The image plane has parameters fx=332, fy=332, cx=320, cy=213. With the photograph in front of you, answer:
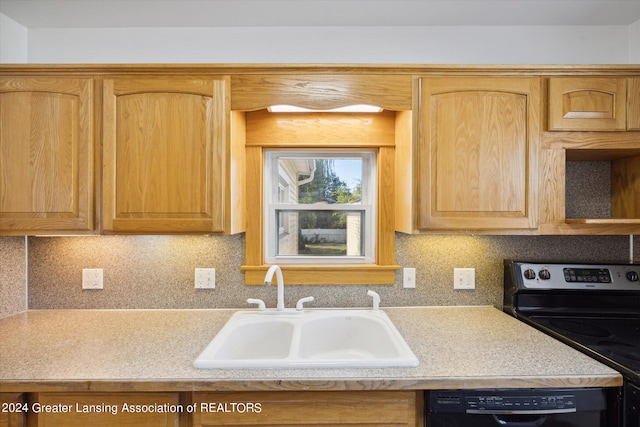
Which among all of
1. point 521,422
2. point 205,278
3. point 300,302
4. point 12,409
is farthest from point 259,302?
point 521,422

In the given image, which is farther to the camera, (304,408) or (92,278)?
(92,278)

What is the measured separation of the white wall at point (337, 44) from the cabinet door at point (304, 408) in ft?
5.28

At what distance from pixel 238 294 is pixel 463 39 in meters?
1.87

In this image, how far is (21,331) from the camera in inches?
59.1

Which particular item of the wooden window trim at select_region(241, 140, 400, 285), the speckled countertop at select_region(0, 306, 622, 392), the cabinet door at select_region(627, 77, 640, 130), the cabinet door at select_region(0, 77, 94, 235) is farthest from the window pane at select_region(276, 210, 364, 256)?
the cabinet door at select_region(627, 77, 640, 130)

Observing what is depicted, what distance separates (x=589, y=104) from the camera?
1486 mm

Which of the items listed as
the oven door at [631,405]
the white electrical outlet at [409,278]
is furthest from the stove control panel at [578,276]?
the oven door at [631,405]

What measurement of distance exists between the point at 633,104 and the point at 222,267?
212cm

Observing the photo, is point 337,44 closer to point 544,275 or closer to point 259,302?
point 259,302

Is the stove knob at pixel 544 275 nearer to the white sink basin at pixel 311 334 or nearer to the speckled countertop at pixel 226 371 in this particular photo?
the speckled countertop at pixel 226 371

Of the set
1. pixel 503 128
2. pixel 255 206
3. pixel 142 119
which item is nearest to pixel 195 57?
pixel 142 119

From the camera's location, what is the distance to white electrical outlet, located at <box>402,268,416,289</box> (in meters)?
1.84

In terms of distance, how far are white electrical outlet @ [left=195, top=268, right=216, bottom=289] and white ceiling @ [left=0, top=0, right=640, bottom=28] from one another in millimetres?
1335

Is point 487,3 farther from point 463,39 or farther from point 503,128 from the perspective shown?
point 503,128
